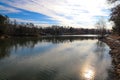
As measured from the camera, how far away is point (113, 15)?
45.9ft

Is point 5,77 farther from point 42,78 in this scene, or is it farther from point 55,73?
point 55,73

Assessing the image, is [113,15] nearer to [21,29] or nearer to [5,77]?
[5,77]

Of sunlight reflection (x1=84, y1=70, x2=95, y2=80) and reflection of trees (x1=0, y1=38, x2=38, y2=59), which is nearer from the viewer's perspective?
sunlight reflection (x1=84, y1=70, x2=95, y2=80)

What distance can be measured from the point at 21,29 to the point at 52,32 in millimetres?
48425

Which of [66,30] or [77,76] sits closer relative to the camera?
[77,76]

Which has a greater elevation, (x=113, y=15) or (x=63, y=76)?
(x=113, y=15)

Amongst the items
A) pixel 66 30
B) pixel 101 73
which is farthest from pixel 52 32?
pixel 101 73

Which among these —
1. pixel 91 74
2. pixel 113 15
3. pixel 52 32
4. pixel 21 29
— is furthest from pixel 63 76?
pixel 52 32

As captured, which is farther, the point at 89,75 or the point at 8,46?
the point at 8,46

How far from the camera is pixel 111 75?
14.5 metres

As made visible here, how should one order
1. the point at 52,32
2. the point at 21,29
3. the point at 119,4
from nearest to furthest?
1. the point at 119,4
2. the point at 21,29
3. the point at 52,32

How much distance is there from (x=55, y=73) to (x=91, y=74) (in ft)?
11.0

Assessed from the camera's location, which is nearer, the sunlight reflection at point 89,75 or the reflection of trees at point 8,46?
the sunlight reflection at point 89,75

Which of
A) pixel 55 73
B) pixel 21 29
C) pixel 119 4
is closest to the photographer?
pixel 119 4
